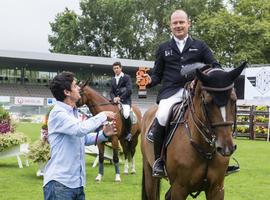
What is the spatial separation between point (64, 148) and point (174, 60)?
7.50 feet

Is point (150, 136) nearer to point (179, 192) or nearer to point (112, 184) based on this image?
point (179, 192)

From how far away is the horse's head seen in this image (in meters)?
4.47

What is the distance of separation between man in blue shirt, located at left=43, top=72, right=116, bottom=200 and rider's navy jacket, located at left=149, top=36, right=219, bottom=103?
200 centimetres

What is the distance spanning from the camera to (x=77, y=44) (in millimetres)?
65188

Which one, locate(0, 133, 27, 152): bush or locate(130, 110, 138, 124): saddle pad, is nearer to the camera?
locate(130, 110, 138, 124): saddle pad

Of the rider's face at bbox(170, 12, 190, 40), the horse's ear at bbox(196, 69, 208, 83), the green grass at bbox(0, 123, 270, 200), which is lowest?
the green grass at bbox(0, 123, 270, 200)

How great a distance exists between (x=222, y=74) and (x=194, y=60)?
1.20 metres

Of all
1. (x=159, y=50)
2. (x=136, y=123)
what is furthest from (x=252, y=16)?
(x=159, y=50)

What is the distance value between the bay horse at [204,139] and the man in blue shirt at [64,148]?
1072 mm

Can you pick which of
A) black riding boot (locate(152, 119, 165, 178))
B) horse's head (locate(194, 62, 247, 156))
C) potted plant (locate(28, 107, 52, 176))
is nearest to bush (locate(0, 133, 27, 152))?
potted plant (locate(28, 107, 52, 176))

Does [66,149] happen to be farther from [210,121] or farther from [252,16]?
[252,16]

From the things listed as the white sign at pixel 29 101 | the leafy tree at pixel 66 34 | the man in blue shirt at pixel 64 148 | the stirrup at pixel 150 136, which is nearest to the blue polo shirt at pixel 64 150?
the man in blue shirt at pixel 64 148

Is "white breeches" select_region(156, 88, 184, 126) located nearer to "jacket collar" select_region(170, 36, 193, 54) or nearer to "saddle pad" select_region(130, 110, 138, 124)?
"jacket collar" select_region(170, 36, 193, 54)

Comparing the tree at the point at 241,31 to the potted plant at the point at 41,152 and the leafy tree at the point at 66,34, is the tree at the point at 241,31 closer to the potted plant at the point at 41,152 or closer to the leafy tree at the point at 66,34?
Result: the leafy tree at the point at 66,34
